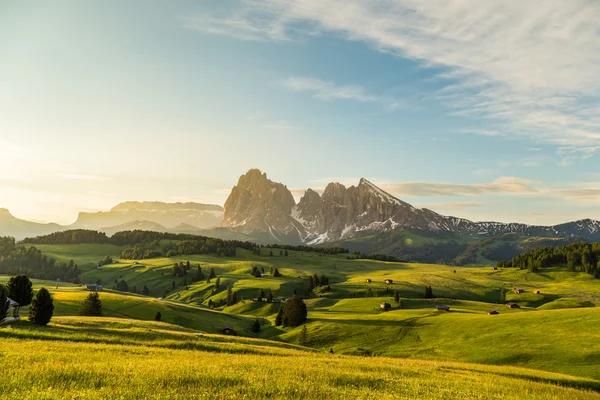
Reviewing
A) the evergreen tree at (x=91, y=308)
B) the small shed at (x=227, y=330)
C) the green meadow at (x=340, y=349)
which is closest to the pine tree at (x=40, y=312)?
the green meadow at (x=340, y=349)

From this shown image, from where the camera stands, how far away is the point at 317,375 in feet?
85.9

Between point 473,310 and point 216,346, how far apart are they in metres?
119

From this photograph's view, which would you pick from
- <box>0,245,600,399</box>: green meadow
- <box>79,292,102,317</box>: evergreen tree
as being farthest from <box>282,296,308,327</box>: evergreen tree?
<box>79,292,102,317</box>: evergreen tree

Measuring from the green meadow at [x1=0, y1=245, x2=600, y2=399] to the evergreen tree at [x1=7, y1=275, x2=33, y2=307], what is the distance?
846 cm

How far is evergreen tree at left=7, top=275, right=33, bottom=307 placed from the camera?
67.5 metres

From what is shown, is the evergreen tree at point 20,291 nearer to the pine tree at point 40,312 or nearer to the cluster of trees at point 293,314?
the pine tree at point 40,312

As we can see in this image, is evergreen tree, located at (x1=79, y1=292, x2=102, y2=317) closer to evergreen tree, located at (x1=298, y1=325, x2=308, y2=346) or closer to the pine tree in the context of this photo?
the pine tree

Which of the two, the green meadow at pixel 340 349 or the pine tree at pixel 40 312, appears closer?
the green meadow at pixel 340 349

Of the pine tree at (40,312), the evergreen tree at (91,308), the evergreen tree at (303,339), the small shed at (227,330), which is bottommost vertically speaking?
the small shed at (227,330)

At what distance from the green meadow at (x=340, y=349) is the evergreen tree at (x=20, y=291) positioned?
846 cm

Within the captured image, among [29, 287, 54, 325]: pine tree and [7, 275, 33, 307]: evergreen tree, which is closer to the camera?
[29, 287, 54, 325]: pine tree

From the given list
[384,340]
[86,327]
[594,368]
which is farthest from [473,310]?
[86,327]

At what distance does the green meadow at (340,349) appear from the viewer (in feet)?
68.0

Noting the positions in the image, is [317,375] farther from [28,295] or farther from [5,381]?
[28,295]
